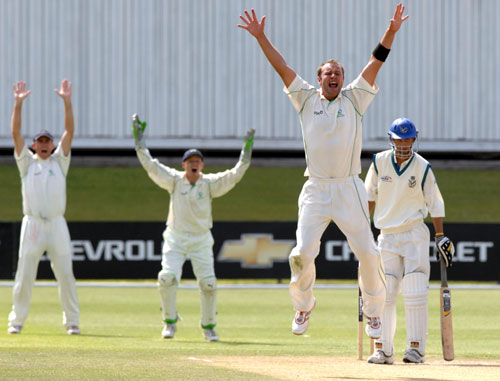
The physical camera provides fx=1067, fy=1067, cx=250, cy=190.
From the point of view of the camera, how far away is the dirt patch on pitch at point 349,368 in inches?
307

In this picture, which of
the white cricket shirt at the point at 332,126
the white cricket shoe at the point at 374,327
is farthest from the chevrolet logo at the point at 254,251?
the white cricket shirt at the point at 332,126

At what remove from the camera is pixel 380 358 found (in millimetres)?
8852

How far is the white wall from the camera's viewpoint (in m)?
24.6

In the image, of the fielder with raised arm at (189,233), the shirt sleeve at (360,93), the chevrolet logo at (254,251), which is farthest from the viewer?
the chevrolet logo at (254,251)

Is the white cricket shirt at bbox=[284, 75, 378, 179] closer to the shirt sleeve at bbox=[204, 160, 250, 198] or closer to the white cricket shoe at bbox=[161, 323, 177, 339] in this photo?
the shirt sleeve at bbox=[204, 160, 250, 198]

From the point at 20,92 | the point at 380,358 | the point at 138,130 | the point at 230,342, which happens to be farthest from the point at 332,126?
the point at 20,92

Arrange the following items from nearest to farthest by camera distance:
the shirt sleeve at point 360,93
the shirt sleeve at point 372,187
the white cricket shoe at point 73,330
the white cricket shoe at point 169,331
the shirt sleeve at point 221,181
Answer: the shirt sleeve at point 360,93, the shirt sleeve at point 372,187, the white cricket shoe at point 169,331, the white cricket shoe at point 73,330, the shirt sleeve at point 221,181

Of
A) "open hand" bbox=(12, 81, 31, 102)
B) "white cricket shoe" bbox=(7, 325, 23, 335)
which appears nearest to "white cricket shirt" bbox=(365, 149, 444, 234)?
"white cricket shoe" bbox=(7, 325, 23, 335)

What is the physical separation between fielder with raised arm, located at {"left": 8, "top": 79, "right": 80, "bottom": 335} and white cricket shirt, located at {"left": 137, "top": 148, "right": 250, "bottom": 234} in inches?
41.9

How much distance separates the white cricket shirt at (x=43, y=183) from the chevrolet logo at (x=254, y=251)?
7196 mm

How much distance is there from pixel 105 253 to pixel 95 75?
22.6 feet

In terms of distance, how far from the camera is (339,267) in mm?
18906

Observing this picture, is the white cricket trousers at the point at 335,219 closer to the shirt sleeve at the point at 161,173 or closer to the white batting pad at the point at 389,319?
the white batting pad at the point at 389,319

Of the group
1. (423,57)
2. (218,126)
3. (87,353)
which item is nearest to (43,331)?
(87,353)
